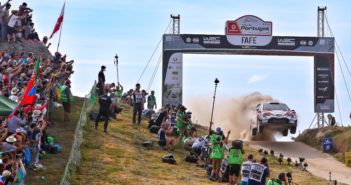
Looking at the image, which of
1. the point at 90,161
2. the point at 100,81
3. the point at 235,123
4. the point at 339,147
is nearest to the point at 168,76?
the point at 235,123

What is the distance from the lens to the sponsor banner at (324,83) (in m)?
42.2

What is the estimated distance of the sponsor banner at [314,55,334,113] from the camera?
4222 cm

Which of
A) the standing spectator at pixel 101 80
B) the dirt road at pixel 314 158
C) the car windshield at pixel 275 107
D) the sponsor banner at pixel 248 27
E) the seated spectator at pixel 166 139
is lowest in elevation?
the dirt road at pixel 314 158

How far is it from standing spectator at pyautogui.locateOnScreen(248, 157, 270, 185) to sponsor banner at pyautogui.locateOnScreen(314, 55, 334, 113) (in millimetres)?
25130

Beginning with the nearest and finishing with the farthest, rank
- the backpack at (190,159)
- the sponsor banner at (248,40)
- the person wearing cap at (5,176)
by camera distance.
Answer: the person wearing cap at (5,176) < the backpack at (190,159) < the sponsor banner at (248,40)

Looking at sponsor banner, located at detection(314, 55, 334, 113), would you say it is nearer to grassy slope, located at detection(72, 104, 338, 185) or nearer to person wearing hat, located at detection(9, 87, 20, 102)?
grassy slope, located at detection(72, 104, 338, 185)

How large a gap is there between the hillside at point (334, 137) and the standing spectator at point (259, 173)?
1688 cm

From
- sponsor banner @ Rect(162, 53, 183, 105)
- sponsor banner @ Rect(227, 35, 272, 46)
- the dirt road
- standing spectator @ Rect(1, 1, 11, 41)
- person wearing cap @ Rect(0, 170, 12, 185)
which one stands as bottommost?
the dirt road

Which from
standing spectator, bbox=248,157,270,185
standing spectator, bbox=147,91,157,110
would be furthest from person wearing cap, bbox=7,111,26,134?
standing spectator, bbox=147,91,157,110

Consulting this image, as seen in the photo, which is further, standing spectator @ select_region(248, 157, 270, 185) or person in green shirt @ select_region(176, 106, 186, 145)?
person in green shirt @ select_region(176, 106, 186, 145)

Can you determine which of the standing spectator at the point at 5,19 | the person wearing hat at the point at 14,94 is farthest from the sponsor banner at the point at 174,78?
the person wearing hat at the point at 14,94

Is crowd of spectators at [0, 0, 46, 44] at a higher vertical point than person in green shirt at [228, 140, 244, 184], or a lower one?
higher

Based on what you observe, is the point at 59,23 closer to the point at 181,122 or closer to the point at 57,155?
the point at 181,122

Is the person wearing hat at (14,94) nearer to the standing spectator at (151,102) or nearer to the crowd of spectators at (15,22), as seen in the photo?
the crowd of spectators at (15,22)
